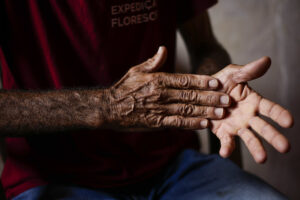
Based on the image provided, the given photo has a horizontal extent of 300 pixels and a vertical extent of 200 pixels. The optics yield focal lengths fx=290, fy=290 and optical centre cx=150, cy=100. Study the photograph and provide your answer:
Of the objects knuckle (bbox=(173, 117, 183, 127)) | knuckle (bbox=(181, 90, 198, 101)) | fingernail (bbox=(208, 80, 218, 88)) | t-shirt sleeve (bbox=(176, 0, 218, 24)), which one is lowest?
knuckle (bbox=(173, 117, 183, 127))

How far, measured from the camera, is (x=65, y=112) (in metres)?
0.73

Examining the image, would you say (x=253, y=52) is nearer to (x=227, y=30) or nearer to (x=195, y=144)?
(x=227, y=30)

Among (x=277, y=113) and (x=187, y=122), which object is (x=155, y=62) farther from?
(x=277, y=113)

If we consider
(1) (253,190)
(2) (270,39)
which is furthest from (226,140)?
(2) (270,39)

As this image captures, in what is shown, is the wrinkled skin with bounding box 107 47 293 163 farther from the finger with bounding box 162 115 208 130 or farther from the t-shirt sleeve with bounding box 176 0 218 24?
the t-shirt sleeve with bounding box 176 0 218 24

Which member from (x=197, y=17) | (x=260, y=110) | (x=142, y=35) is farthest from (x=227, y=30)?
(x=260, y=110)

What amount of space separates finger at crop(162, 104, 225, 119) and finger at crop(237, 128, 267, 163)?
0.07 meters

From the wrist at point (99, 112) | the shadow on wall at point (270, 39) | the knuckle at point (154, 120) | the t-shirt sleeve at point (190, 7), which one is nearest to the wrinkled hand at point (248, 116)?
the knuckle at point (154, 120)

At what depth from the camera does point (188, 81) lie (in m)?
0.71

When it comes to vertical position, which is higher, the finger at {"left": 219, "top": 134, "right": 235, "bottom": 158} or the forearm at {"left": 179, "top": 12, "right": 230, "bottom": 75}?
the forearm at {"left": 179, "top": 12, "right": 230, "bottom": 75}

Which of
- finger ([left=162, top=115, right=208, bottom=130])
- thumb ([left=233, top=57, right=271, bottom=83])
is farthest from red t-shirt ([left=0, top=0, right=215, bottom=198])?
thumb ([left=233, top=57, right=271, bottom=83])

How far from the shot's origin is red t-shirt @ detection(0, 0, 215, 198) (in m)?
0.87

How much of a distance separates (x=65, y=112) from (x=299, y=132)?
4.20 ft

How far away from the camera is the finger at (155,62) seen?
68 centimetres
